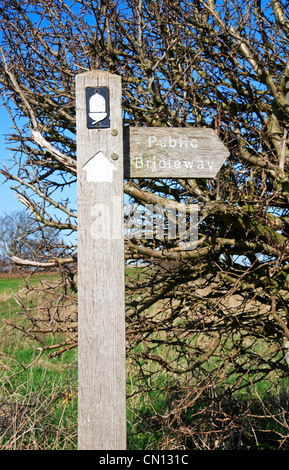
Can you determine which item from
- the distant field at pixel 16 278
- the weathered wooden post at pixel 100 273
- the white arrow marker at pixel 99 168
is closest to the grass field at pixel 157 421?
the distant field at pixel 16 278

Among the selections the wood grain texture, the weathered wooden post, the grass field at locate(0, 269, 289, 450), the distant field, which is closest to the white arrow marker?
the weathered wooden post

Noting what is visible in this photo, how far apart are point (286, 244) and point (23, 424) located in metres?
2.55

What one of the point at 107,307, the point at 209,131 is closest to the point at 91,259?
the point at 107,307

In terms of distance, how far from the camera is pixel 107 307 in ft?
7.30

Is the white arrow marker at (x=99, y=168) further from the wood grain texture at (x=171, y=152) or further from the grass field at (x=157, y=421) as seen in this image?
the grass field at (x=157, y=421)

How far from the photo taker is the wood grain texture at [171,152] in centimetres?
236

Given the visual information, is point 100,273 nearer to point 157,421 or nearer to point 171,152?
point 171,152

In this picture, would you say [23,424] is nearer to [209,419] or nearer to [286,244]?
[209,419]

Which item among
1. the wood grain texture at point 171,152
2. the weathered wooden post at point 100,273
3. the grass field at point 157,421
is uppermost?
the wood grain texture at point 171,152

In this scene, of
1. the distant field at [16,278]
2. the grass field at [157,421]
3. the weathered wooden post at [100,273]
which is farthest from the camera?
the grass field at [157,421]

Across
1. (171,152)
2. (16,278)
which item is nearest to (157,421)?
(171,152)

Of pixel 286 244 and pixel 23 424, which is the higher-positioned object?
pixel 286 244

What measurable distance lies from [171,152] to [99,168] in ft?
1.34

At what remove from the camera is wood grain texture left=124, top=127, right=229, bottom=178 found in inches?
93.0
